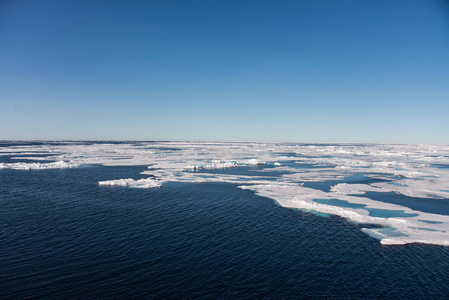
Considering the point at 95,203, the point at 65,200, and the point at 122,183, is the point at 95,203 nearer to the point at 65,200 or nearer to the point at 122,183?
the point at 65,200

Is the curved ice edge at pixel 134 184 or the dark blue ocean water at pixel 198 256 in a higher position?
the curved ice edge at pixel 134 184

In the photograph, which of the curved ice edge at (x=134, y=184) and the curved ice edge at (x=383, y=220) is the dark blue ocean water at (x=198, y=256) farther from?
the curved ice edge at (x=134, y=184)

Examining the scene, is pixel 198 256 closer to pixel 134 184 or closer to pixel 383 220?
pixel 383 220

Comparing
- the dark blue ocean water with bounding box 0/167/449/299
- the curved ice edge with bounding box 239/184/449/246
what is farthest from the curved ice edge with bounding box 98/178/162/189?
the curved ice edge with bounding box 239/184/449/246

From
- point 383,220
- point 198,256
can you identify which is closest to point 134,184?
point 198,256

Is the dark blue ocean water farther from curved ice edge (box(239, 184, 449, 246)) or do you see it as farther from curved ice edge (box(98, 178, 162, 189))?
curved ice edge (box(98, 178, 162, 189))

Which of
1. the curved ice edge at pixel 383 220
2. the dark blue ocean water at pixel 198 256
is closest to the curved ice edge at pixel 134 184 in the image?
the dark blue ocean water at pixel 198 256
